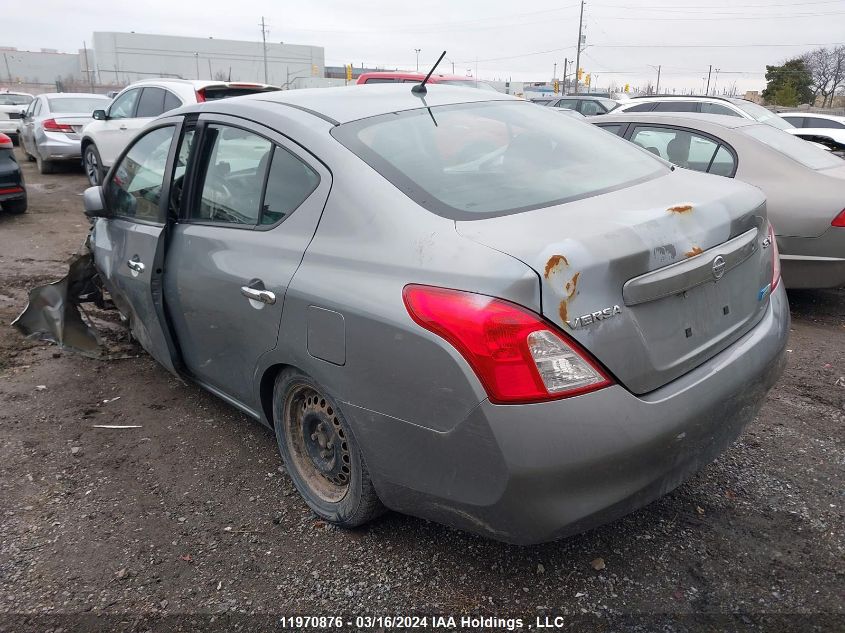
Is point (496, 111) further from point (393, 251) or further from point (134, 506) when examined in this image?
point (134, 506)

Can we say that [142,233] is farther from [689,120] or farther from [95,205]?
[689,120]

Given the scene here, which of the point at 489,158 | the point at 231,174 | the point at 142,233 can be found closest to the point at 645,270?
the point at 489,158

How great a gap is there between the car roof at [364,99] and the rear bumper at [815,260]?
276cm

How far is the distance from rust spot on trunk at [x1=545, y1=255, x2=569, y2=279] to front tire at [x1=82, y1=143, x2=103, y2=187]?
31.7 ft

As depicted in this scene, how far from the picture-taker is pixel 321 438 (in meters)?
2.72

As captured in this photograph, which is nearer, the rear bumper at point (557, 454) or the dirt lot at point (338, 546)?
the rear bumper at point (557, 454)

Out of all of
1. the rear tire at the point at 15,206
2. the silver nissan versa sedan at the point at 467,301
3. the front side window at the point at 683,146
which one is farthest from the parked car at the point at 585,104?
the silver nissan versa sedan at the point at 467,301

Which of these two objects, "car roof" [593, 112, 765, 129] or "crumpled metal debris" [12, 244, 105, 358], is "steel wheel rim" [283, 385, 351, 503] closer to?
"crumpled metal debris" [12, 244, 105, 358]

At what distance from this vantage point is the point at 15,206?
9.05m

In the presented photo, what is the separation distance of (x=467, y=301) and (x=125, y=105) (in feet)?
32.4

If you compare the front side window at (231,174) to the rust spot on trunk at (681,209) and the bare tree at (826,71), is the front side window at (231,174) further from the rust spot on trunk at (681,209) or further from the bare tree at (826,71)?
the bare tree at (826,71)

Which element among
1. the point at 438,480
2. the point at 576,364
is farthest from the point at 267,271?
the point at 576,364

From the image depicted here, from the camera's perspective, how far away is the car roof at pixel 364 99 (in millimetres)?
2779

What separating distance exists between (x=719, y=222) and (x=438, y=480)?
1.31 m
